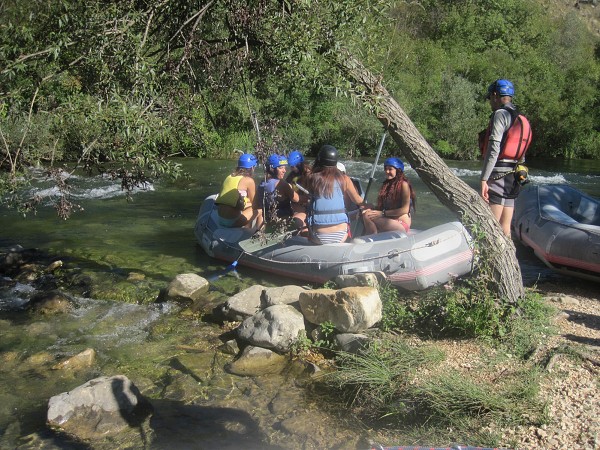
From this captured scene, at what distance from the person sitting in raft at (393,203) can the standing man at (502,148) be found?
1.67m

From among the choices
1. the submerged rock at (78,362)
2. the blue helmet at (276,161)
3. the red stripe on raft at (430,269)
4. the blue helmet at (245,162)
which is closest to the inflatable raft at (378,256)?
the red stripe on raft at (430,269)

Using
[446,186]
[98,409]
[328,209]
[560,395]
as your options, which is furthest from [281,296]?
[560,395]

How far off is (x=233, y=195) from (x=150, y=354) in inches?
136

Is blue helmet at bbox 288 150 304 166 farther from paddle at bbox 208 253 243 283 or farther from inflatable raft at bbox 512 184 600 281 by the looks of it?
inflatable raft at bbox 512 184 600 281

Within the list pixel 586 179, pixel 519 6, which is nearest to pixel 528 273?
pixel 586 179

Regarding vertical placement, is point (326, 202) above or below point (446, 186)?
below

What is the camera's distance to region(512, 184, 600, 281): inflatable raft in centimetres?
658

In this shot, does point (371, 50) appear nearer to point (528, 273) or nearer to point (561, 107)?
point (528, 273)

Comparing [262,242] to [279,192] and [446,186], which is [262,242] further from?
[446,186]

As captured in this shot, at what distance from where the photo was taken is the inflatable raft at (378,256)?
258 inches

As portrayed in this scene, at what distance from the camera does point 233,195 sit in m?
8.73

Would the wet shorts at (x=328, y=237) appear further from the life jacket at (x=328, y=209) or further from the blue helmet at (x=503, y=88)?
the blue helmet at (x=503, y=88)

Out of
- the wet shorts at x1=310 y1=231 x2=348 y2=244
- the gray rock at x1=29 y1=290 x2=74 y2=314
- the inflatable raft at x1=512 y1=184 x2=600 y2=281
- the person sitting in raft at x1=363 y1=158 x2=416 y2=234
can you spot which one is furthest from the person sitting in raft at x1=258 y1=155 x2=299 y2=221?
the inflatable raft at x1=512 y1=184 x2=600 y2=281

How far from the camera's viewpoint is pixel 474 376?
450 centimetres
